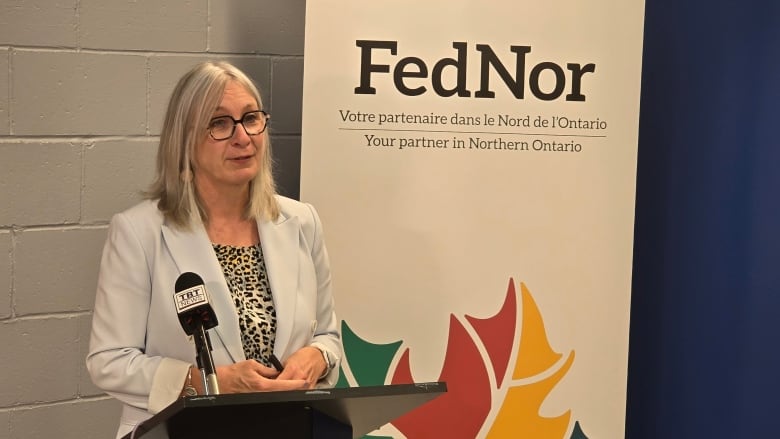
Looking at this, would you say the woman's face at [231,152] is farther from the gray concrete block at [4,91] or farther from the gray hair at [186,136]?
the gray concrete block at [4,91]

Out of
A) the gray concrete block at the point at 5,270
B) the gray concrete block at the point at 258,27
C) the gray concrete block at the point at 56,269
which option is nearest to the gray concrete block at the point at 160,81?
the gray concrete block at the point at 258,27

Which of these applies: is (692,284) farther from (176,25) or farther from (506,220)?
(176,25)

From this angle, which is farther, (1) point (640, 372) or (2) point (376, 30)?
(1) point (640, 372)

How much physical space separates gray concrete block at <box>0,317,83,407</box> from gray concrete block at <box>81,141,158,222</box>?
34cm

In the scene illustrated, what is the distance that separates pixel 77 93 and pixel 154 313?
948 mm

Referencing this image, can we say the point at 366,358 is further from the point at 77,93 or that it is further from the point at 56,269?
the point at 77,93

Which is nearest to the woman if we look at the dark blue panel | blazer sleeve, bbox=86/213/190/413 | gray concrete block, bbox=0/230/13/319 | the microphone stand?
blazer sleeve, bbox=86/213/190/413

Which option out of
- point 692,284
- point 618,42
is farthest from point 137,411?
point 692,284

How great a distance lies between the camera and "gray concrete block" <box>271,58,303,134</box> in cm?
326

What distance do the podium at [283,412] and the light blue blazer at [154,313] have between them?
529 mm

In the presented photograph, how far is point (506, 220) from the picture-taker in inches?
119

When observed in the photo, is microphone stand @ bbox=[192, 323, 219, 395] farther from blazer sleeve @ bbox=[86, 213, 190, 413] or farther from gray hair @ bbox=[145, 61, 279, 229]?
gray hair @ bbox=[145, 61, 279, 229]

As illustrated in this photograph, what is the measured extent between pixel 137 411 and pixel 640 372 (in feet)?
6.67

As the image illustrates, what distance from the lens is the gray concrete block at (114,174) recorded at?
9.59 ft
